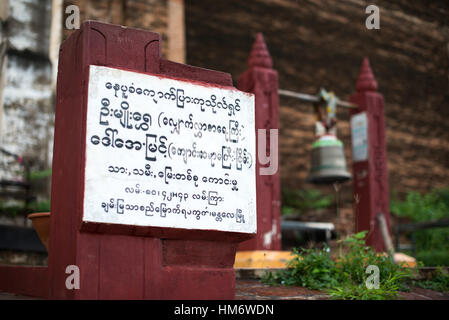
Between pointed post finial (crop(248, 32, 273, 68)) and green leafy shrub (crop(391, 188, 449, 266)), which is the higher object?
pointed post finial (crop(248, 32, 273, 68))

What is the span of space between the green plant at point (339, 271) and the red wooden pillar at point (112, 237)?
4.42 ft

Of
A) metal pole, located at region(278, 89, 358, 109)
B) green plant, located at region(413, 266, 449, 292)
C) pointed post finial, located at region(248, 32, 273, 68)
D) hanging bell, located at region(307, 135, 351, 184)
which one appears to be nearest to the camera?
green plant, located at region(413, 266, 449, 292)

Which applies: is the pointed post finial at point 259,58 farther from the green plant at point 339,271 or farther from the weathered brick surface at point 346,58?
the weathered brick surface at point 346,58

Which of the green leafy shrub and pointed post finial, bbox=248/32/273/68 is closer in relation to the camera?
pointed post finial, bbox=248/32/273/68

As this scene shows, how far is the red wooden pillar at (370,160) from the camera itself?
7035 mm

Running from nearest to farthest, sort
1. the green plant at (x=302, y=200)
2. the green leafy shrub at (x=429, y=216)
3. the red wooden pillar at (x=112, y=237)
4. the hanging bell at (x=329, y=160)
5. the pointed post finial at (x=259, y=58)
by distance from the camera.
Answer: the red wooden pillar at (x=112, y=237)
the pointed post finial at (x=259, y=58)
the hanging bell at (x=329, y=160)
the green leafy shrub at (x=429, y=216)
the green plant at (x=302, y=200)

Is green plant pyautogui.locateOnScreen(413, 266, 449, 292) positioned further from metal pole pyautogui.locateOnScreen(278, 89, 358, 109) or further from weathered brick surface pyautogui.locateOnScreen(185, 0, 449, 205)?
weathered brick surface pyautogui.locateOnScreen(185, 0, 449, 205)

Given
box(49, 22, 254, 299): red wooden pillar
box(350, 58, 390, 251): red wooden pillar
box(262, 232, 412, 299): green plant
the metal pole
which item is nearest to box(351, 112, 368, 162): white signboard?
box(350, 58, 390, 251): red wooden pillar

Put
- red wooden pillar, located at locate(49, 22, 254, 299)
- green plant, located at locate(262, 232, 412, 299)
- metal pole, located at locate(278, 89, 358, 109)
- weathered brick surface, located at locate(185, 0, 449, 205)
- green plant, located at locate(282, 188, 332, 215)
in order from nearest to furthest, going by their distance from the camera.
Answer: red wooden pillar, located at locate(49, 22, 254, 299) → green plant, located at locate(262, 232, 412, 299) → metal pole, located at locate(278, 89, 358, 109) → green plant, located at locate(282, 188, 332, 215) → weathered brick surface, located at locate(185, 0, 449, 205)

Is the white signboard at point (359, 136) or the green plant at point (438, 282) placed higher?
the white signboard at point (359, 136)

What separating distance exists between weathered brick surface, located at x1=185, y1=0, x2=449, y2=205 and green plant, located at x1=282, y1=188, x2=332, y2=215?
0.88 feet

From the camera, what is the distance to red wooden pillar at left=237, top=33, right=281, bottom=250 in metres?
5.77

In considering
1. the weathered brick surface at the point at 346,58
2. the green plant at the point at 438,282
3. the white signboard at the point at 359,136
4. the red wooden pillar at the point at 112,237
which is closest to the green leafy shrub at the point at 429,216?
the weathered brick surface at the point at 346,58

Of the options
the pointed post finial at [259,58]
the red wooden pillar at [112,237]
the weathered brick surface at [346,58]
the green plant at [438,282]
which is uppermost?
the weathered brick surface at [346,58]
